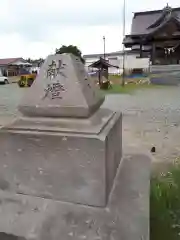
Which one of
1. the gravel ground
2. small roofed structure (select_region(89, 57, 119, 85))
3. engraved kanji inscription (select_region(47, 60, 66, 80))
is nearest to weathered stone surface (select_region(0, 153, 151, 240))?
engraved kanji inscription (select_region(47, 60, 66, 80))

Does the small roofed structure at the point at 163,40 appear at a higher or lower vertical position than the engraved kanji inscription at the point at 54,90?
higher

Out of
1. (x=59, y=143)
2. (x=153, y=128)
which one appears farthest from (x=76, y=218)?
(x=153, y=128)

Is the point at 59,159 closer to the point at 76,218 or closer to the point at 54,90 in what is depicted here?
the point at 76,218

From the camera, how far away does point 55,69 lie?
2.08 metres

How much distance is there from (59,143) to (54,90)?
465 mm

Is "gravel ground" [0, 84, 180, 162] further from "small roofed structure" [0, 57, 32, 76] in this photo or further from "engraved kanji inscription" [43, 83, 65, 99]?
"small roofed structure" [0, 57, 32, 76]

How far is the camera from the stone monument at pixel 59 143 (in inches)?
70.9

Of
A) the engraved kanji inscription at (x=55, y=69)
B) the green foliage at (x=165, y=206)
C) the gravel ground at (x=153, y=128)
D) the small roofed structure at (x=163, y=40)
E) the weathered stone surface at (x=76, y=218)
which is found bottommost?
the green foliage at (x=165, y=206)

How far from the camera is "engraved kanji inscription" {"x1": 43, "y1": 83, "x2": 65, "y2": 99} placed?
203 centimetres

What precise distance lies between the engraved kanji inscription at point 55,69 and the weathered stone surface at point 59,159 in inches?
14.6

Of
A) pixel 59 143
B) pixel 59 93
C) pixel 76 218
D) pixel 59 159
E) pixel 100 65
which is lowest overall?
pixel 76 218

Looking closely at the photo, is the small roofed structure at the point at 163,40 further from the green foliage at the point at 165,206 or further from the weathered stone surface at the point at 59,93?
the weathered stone surface at the point at 59,93

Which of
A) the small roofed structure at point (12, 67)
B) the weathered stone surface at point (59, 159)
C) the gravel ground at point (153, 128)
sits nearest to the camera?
the weathered stone surface at point (59, 159)

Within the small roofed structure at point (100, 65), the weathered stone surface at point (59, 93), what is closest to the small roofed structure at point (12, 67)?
the small roofed structure at point (100, 65)
